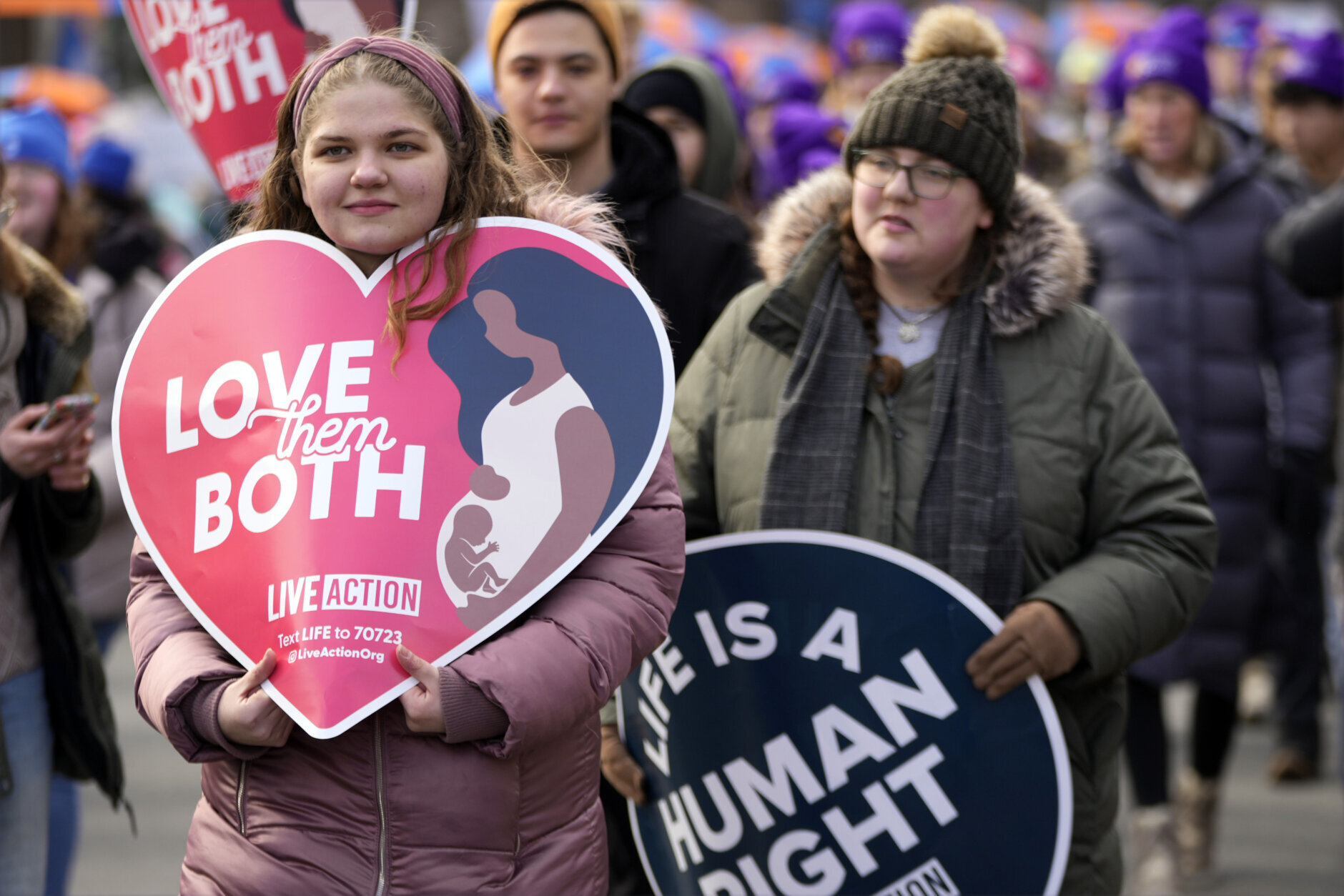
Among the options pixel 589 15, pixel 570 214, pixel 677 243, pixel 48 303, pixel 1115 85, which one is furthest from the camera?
pixel 1115 85

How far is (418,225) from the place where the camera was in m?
2.35

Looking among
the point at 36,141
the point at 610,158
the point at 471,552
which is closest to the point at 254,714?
the point at 471,552

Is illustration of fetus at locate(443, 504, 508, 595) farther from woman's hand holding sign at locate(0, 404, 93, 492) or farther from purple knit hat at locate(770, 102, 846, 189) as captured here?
purple knit hat at locate(770, 102, 846, 189)

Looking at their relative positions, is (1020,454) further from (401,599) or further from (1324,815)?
(1324,815)

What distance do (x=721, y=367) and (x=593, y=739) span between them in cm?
94

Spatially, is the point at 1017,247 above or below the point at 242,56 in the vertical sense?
below

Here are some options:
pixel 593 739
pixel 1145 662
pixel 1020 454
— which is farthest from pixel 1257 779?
pixel 593 739

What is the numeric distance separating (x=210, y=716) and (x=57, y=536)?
1.31 metres

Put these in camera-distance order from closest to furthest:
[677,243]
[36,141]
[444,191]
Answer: [444,191] → [677,243] → [36,141]

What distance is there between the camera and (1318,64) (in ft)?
17.9

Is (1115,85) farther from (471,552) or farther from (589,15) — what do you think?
(471,552)

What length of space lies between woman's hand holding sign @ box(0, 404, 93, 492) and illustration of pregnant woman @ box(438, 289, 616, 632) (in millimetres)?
1144

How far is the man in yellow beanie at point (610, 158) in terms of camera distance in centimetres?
369

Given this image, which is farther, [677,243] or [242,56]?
[677,243]
